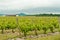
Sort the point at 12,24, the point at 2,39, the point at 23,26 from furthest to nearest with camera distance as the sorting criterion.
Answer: the point at 12,24 → the point at 23,26 → the point at 2,39

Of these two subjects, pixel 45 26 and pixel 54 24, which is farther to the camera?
pixel 54 24

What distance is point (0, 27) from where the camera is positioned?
36031 mm

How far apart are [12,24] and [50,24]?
799 centimetres

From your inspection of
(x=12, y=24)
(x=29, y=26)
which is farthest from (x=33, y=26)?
(x=12, y=24)

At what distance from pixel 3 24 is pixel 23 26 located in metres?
8.83

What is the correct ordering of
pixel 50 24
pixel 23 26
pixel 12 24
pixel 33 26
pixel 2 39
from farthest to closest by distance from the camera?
pixel 12 24
pixel 50 24
pixel 33 26
pixel 23 26
pixel 2 39

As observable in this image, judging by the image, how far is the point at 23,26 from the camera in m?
28.8

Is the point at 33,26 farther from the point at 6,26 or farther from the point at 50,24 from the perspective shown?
the point at 6,26

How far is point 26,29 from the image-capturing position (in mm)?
28875

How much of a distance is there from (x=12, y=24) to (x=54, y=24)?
881 cm

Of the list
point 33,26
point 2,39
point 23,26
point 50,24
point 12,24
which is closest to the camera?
point 2,39

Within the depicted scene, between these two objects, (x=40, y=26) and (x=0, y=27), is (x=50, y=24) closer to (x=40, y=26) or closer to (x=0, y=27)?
(x=40, y=26)

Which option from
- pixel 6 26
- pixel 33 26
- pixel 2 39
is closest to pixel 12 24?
→ pixel 6 26

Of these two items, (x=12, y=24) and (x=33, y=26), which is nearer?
(x=33, y=26)
